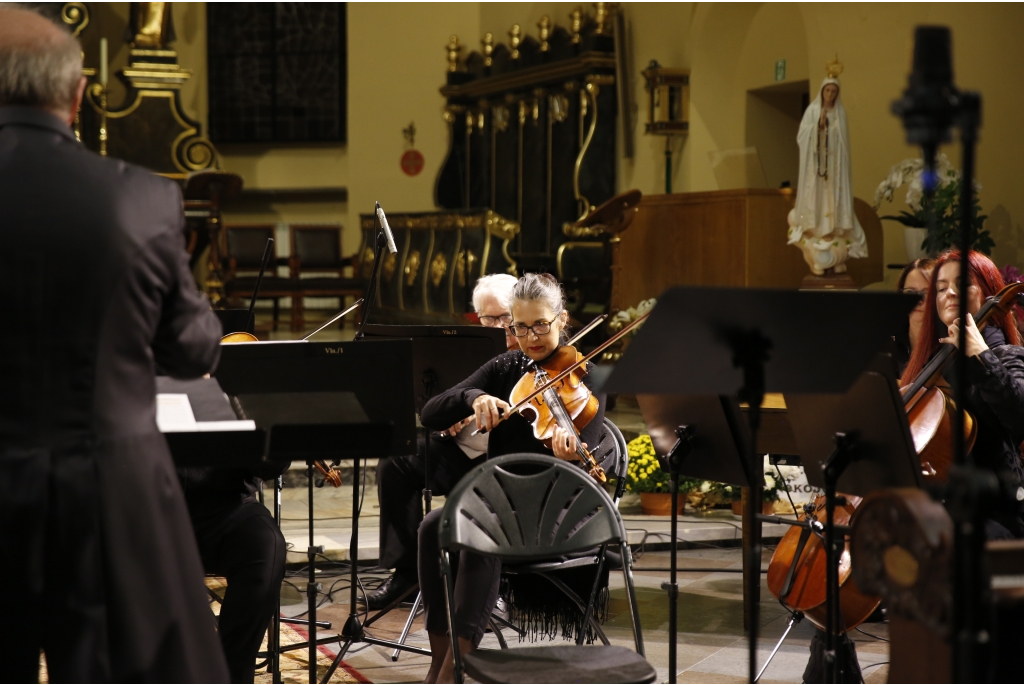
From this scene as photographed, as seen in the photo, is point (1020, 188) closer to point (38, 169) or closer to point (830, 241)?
point (830, 241)

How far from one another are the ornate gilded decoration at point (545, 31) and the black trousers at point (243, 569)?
9481 mm

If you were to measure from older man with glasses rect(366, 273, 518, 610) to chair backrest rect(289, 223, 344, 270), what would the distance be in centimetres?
961

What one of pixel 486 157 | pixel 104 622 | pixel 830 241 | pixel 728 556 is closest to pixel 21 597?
pixel 104 622

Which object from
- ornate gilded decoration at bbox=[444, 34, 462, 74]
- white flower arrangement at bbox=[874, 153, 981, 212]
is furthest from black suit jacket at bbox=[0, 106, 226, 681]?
ornate gilded decoration at bbox=[444, 34, 462, 74]

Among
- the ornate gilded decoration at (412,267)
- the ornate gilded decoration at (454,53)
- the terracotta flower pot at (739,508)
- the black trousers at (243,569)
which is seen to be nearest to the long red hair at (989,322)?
the black trousers at (243,569)

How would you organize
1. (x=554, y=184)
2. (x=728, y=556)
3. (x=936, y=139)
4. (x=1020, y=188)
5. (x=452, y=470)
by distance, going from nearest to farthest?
(x=936, y=139) → (x=452, y=470) → (x=728, y=556) → (x=1020, y=188) → (x=554, y=184)

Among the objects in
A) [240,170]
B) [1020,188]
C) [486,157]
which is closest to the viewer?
[1020,188]

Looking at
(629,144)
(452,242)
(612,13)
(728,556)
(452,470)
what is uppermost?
(612,13)

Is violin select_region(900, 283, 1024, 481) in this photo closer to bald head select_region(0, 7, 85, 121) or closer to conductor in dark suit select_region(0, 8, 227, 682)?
conductor in dark suit select_region(0, 8, 227, 682)

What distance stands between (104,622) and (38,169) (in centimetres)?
72

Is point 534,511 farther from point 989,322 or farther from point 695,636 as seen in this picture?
point 989,322

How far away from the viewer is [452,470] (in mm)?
4074

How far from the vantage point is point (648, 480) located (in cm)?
570

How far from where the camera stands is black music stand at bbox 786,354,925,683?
2.45 m
